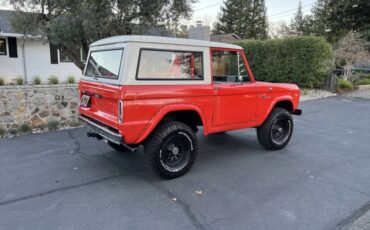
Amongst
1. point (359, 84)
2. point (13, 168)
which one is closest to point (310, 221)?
point (13, 168)

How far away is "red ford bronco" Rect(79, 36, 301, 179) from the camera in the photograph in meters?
3.55

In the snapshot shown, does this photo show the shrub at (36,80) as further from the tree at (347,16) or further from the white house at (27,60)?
the tree at (347,16)

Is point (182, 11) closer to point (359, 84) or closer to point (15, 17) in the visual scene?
point (15, 17)

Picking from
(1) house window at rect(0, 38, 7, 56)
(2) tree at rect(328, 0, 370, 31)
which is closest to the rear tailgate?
(1) house window at rect(0, 38, 7, 56)

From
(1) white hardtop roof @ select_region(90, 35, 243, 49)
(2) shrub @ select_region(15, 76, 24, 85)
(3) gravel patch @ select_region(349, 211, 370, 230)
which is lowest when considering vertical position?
(3) gravel patch @ select_region(349, 211, 370, 230)

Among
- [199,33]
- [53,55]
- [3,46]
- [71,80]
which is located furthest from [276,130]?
[3,46]

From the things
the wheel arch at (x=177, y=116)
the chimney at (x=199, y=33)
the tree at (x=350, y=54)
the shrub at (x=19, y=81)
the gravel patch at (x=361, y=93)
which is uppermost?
the chimney at (x=199, y=33)

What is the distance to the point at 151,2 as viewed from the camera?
769cm

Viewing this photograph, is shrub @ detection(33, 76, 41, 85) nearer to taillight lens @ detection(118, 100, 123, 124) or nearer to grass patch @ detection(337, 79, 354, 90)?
taillight lens @ detection(118, 100, 123, 124)

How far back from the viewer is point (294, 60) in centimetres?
1325

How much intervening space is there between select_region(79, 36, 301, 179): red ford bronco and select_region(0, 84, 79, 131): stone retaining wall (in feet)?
7.80

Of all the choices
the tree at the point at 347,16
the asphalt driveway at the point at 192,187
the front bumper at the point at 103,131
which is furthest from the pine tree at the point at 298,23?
the front bumper at the point at 103,131

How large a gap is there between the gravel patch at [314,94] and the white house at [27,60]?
38.6 ft

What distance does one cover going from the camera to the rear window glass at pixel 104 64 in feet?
12.4
